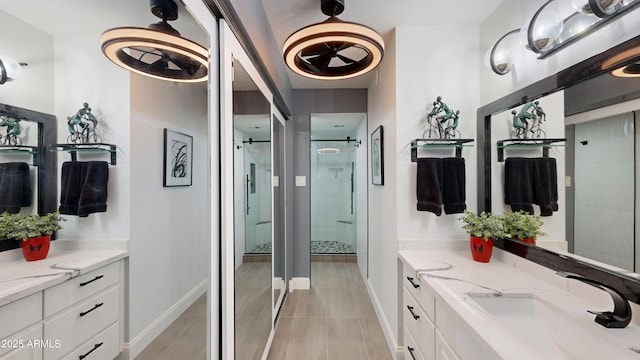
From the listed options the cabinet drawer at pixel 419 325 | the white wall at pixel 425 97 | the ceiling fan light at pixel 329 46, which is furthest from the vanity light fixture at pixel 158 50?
the cabinet drawer at pixel 419 325

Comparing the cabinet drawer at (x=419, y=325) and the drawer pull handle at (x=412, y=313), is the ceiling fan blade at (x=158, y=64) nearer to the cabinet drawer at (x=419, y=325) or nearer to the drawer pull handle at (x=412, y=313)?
the cabinet drawer at (x=419, y=325)

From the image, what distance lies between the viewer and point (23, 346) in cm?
44

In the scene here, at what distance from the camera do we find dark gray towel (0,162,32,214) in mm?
399

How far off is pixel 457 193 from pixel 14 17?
2.09 m

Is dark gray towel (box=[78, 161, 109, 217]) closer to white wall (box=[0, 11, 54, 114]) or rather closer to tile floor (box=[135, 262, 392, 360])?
white wall (box=[0, 11, 54, 114])

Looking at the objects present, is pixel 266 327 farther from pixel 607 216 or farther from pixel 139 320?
pixel 607 216

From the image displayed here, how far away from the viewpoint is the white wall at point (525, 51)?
1064 millimetres

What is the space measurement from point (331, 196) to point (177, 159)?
4159 millimetres

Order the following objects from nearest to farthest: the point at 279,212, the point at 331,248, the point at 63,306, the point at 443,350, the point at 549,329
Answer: the point at 63,306, the point at 549,329, the point at 443,350, the point at 279,212, the point at 331,248

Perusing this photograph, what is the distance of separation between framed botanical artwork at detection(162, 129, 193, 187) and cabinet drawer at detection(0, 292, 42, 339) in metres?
0.40

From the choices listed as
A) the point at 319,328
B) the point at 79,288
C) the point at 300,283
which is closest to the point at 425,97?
the point at 79,288

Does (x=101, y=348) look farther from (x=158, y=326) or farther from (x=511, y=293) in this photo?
(x=511, y=293)

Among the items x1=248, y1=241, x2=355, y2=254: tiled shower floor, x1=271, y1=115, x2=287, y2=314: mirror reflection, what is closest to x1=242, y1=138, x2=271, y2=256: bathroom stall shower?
x1=271, y1=115, x2=287, y2=314: mirror reflection

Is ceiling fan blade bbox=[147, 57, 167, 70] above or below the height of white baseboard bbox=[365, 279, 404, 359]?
above
